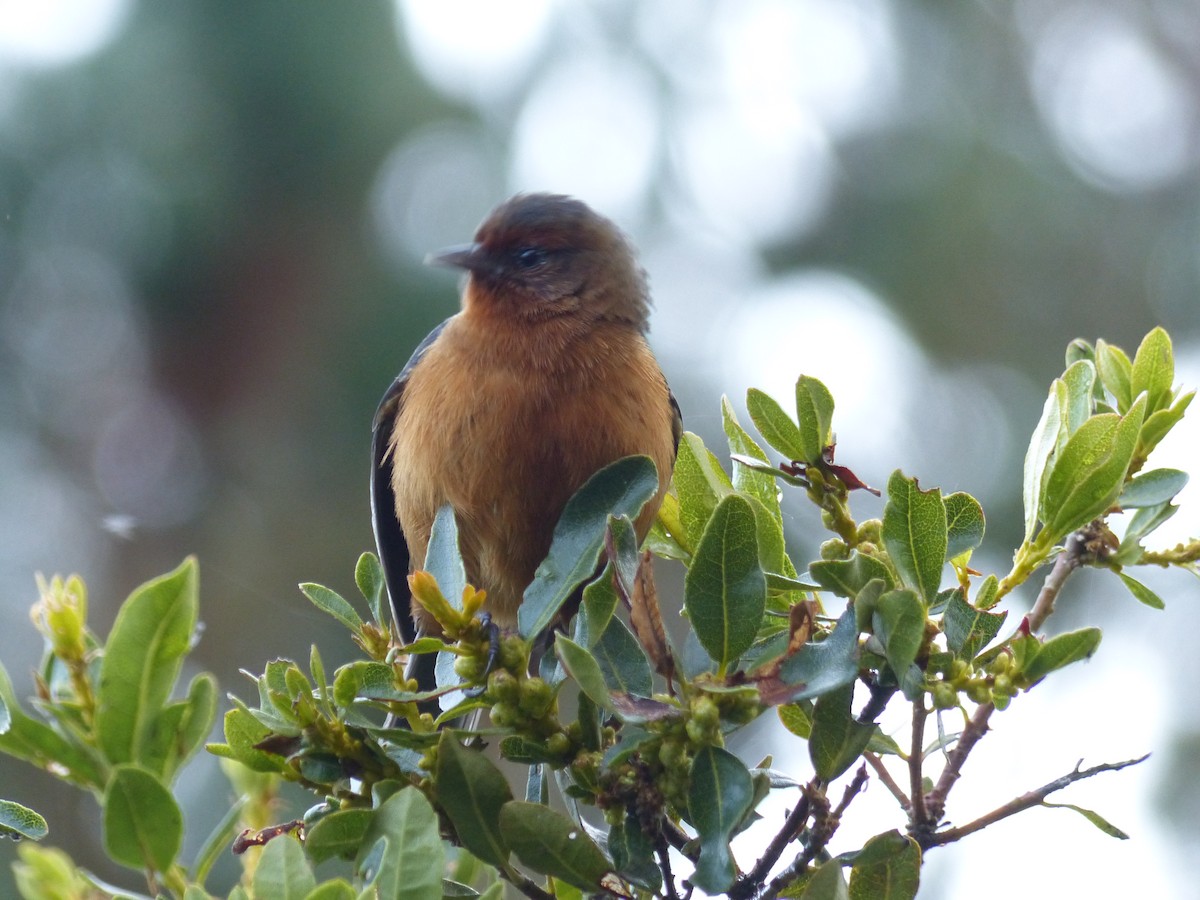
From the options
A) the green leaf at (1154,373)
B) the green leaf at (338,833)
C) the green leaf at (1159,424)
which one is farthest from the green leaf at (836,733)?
the green leaf at (1154,373)

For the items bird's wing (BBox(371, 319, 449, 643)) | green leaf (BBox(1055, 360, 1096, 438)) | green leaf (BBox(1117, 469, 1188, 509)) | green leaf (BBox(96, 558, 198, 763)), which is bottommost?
bird's wing (BBox(371, 319, 449, 643))

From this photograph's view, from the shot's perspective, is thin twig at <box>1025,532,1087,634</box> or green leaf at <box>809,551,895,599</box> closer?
green leaf at <box>809,551,895,599</box>

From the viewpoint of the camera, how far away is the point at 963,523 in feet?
6.09

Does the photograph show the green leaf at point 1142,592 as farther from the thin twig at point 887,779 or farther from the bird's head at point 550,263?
the bird's head at point 550,263

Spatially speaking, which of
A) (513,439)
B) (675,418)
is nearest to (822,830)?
(513,439)

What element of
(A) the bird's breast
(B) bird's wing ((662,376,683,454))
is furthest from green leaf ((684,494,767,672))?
(B) bird's wing ((662,376,683,454))

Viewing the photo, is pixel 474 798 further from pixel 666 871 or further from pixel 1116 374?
pixel 1116 374

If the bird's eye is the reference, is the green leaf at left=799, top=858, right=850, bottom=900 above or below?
below

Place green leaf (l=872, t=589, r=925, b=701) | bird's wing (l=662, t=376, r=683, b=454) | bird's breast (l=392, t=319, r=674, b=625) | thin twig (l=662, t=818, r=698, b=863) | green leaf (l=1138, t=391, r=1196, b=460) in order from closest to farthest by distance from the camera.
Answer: green leaf (l=872, t=589, r=925, b=701)
thin twig (l=662, t=818, r=698, b=863)
green leaf (l=1138, t=391, r=1196, b=460)
bird's breast (l=392, t=319, r=674, b=625)
bird's wing (l=662, t=376, r=683, b=454)

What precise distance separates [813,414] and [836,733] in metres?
0.51

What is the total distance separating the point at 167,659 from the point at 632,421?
5.22 feet

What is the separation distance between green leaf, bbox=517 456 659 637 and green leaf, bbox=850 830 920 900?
559mm

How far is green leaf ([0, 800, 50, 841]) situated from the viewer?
1.76 metres

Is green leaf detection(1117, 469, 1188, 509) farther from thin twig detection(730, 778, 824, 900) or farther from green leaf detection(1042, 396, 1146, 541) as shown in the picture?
thin twig detection(730, 778, 824, 900)
